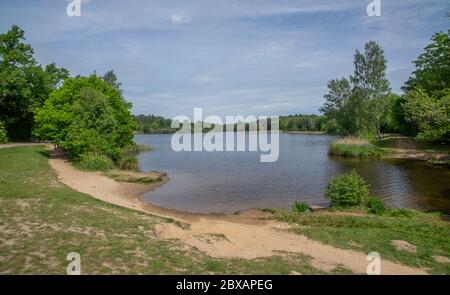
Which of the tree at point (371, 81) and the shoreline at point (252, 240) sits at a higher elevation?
the tree at point (371, 81)

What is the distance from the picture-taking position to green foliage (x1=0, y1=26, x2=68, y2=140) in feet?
130

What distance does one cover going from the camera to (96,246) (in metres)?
9.54

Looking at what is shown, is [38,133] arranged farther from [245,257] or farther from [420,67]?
[420,67]

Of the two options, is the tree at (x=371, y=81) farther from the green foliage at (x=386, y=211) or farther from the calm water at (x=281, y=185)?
the green foliage at (x=386, y=211)

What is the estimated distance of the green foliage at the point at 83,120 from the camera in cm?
3077

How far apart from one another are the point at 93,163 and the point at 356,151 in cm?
3597

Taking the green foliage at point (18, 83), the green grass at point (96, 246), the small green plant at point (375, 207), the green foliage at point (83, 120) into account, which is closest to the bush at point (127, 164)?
the green foliage at point (83, 120)

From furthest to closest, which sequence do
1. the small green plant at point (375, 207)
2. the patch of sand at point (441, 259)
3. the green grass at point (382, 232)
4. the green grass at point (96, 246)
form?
the small green plant at point (375, 207), the green grass at point (382, 232), the patch of sand at point (441, 259), the green grass at point (96, 246)

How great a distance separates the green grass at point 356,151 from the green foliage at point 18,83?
41.7 meters

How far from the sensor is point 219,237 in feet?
39.9

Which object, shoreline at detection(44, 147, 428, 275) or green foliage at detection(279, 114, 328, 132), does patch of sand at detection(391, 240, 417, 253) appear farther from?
green foliage at detection(279, 114, 328, 132)

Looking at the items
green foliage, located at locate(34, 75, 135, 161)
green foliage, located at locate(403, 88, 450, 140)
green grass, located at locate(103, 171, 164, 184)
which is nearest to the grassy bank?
green foliage, located at locate(403, 88, 450, 140)

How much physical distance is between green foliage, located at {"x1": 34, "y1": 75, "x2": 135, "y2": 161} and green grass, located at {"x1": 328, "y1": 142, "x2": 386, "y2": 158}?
102 feet

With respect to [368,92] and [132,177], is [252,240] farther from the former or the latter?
[368,92]
